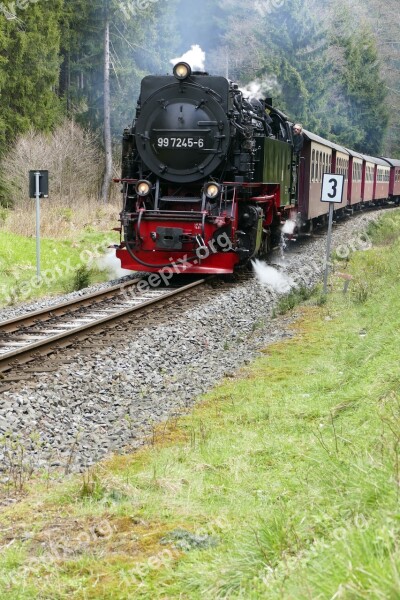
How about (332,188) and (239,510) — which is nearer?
(239,510)

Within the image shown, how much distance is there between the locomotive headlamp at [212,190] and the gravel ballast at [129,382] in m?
1.81

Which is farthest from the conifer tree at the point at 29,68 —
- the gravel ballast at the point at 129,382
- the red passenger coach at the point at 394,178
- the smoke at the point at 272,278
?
the red passenger coach at the point at 394,178

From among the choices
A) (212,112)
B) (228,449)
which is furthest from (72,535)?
(212,112)

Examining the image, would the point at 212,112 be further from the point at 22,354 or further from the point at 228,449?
the point at 228,449

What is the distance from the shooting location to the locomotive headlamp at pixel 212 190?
12.5m

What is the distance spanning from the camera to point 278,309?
11586mm

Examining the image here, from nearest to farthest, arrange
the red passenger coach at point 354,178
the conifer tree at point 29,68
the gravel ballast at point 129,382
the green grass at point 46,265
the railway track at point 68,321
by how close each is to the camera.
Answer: the gravel ballast at point 129,382 < the railway track at point 68,321 < the green grass at point 46,265 < the red passenger coach at point 354,178 < the conifer tree at point 29,68

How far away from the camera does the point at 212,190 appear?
12.6m

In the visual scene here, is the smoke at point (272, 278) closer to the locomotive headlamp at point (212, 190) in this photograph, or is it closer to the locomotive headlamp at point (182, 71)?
the locomotive headlamp at point (212, 190)

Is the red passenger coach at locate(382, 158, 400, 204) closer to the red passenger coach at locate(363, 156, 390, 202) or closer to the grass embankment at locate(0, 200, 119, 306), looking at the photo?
the red passenger coach at locate(363, 156, 390, 202)

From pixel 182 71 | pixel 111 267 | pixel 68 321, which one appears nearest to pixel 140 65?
pixel 111 267

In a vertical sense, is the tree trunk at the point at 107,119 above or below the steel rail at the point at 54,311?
above

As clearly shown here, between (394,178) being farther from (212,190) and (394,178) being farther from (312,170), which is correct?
(212,190)

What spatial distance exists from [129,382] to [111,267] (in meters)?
8.47
